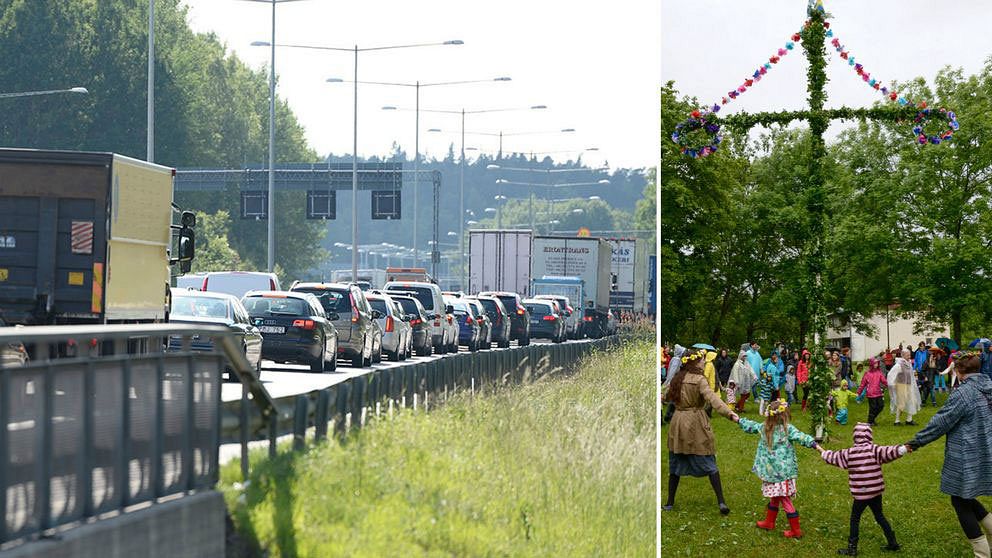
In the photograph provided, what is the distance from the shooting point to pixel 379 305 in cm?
3062

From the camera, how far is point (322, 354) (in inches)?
936

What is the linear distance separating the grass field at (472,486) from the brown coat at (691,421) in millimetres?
3039

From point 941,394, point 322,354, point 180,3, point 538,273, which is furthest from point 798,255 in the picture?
point 322,354

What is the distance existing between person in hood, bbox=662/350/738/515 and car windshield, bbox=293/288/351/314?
42.5ft

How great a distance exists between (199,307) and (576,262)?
107ft

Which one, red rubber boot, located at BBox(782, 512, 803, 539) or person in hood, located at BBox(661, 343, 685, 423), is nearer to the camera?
red rubber boot, located at BBox(782, 512, 803, 539)

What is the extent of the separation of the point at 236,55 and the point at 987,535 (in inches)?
2528

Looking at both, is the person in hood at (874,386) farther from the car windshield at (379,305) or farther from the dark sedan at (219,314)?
the dark sedan at (219,314)

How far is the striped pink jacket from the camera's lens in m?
12.7

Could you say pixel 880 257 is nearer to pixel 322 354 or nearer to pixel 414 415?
pixel 322 354

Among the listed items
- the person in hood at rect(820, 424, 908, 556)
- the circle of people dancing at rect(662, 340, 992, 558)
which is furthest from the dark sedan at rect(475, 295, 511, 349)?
the person in hood at rect(820, 424, 908, 556)

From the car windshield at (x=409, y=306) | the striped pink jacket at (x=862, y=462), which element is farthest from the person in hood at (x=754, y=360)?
the striped pink jacket at (x=862, y=462)

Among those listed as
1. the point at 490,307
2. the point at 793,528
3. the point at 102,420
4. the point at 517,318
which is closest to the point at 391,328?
the point at 490,307

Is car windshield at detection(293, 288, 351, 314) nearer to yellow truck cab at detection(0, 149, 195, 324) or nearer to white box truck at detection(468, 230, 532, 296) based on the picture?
yellow truck cab at detection(0, 149, 195, 324)
